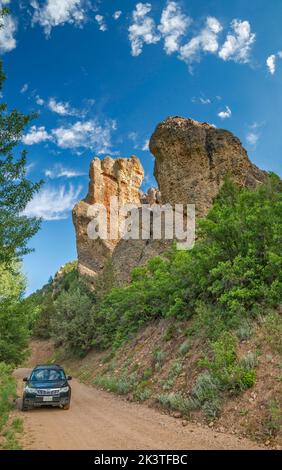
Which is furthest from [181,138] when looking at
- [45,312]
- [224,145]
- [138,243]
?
[45,312]

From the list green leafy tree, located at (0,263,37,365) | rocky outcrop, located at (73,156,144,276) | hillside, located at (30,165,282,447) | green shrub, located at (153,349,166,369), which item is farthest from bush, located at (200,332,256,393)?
rocky outcrop, located at (73,156,144,276)

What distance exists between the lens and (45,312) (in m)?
62.1

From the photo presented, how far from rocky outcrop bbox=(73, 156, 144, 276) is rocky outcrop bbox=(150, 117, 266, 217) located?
72.9 feet

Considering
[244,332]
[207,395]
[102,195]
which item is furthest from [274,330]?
[102,195]

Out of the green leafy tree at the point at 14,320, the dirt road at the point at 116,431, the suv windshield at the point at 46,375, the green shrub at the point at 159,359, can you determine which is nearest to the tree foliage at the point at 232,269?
the green shrub at the point at 159,359

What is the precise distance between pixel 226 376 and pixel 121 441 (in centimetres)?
313

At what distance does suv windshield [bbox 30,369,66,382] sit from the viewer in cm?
1398

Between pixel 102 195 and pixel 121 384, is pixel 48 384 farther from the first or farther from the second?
pixel 102 195

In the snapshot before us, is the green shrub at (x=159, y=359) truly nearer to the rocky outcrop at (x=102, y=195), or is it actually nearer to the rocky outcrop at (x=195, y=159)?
the rocky outcrop at (x=195, y=159)

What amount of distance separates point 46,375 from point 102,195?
159 ft

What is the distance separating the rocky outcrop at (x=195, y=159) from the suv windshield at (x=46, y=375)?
22482mm

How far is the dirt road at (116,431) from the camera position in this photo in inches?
296

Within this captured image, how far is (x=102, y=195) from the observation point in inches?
2405

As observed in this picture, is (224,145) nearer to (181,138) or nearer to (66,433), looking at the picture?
(181,138)
